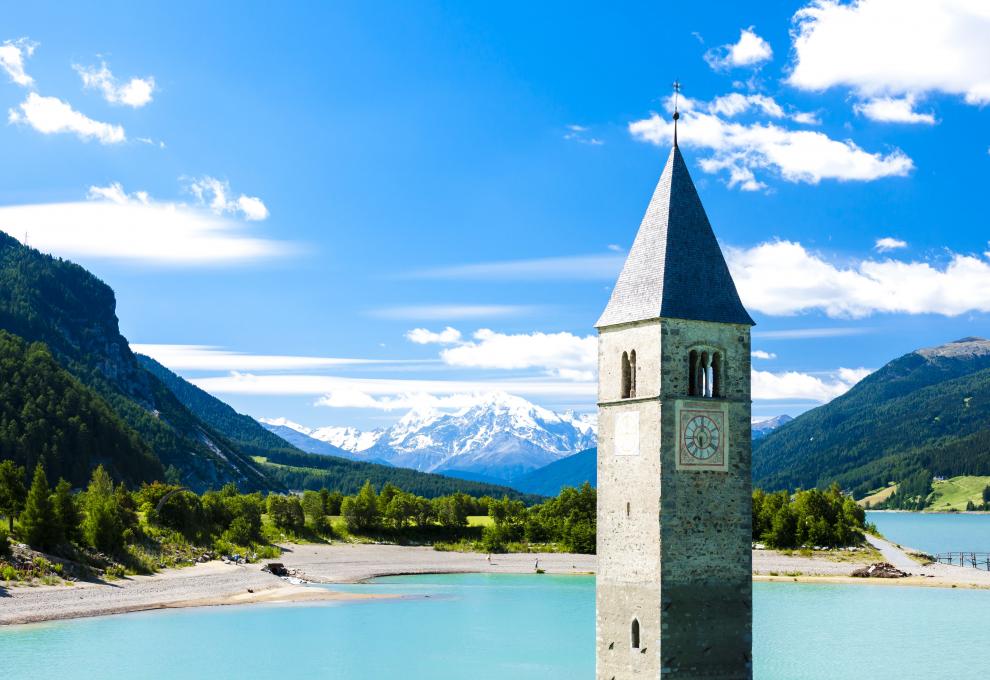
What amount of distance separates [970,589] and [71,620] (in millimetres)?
79765

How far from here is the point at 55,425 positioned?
18125 centimetres

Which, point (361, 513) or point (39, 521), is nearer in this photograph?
point (39, 521)

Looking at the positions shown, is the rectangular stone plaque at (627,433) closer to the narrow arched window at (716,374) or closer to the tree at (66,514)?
the narrow arched window at (716,374)

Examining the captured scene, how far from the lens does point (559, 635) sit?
260 ft

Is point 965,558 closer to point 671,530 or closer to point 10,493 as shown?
point 10,493

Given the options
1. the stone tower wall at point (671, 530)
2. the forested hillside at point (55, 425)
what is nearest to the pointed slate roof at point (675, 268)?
the stone tower wall at point (671, 530)

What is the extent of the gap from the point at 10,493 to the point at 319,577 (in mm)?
33097

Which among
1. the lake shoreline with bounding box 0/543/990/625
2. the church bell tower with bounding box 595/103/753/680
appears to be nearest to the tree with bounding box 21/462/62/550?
the lake shoreline with bounding box 0/543/990/625

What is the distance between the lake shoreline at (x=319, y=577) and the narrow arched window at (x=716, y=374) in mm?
53328

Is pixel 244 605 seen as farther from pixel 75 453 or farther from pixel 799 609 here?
pixel 75 453

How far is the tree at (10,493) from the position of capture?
8814 cm

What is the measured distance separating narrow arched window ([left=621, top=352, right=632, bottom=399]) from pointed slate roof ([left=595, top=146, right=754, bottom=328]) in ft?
4.50

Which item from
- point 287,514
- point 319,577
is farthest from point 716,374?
point 287,514

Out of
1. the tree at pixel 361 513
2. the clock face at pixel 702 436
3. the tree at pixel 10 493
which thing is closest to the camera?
the clock face at pixel 702 436
